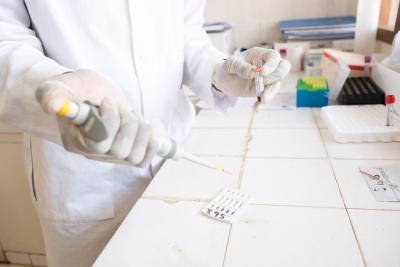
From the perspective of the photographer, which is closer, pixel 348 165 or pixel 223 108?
pixel 348 165

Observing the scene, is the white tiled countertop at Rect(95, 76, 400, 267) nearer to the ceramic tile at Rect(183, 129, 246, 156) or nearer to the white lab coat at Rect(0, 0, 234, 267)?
the ceramic tile at Rect(183, 129, 246, 156)

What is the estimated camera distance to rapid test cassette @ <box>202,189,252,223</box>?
21.4 inches

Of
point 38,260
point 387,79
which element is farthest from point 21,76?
point 38,260

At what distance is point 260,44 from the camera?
1603 mm

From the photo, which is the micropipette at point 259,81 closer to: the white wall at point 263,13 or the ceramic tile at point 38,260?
the white wall at point 263,13

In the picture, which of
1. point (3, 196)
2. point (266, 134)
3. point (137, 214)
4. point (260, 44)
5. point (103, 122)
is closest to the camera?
point (103, 122)

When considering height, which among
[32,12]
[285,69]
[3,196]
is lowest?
[3,196]

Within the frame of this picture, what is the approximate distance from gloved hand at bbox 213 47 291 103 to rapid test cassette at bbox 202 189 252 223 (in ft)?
0.70

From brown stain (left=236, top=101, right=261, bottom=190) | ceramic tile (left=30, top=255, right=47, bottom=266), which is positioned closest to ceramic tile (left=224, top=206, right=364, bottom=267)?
brown stain (left=236, top=101, right=261, bottom=190)

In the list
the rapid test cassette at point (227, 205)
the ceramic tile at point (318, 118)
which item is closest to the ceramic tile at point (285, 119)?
the ceramic tile at point (318, 118)

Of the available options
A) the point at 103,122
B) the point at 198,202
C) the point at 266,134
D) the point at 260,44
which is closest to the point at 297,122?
the point at 266,134

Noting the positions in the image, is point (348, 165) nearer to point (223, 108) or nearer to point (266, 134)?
point (266, 134)

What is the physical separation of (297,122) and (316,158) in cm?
23

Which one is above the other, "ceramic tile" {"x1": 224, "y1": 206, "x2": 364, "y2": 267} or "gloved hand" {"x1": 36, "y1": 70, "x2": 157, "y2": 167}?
"gloved hand" {"x1": 36, "y1": 70, "x2": 157, "y2": 167}
